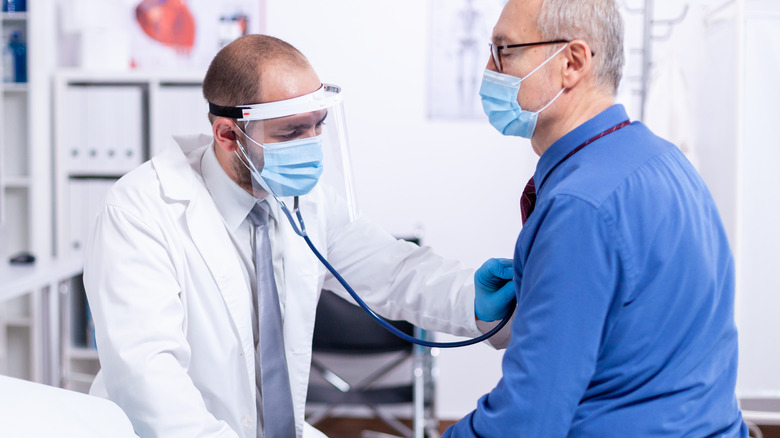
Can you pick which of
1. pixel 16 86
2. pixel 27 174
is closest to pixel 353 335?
pixel 27 174

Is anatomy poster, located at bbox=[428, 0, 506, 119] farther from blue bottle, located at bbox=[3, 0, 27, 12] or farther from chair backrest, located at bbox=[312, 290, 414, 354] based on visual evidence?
blue bottle, located at bbox=[3, 0, 27, 12]

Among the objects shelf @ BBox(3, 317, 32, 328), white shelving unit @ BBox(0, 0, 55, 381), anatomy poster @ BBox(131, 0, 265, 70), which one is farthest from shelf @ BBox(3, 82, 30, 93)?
shelf @ BBox(3, 317, 32, 328)

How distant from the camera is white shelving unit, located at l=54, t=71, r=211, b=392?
285 cm

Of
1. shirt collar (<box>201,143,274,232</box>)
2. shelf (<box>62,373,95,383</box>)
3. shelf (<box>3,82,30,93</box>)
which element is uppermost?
shelf (<box>3,82,30,93</box>)

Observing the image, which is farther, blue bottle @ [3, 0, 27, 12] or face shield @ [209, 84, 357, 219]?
blue bottle @ [3, 0, 27, 12]

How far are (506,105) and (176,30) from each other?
8.09 ft

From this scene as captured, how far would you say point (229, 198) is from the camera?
4.43 feet

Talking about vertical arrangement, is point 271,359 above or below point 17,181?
below

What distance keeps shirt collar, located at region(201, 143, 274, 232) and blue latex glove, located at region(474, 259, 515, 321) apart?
0.48m

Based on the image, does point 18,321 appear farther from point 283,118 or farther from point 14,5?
point 283,118

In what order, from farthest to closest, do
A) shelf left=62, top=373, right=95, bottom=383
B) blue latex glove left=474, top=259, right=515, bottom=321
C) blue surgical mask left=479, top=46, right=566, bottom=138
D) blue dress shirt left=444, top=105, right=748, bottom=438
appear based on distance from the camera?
shelf left=62, top=373, right=95, bottom=383, blue latex glove left=474, top=259, right=515, bottom=321, blue surgical mask left=479, top=46, right=566, bottom=138, blue dress shirt left=444, top=105, right=748, bottom=438

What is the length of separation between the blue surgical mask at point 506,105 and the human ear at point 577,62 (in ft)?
0.15

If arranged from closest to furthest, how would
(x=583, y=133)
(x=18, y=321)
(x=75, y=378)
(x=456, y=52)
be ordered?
(x=583, y=133) → (x=75, y=378) → (x=18, y=321) → (x=456, y=52)

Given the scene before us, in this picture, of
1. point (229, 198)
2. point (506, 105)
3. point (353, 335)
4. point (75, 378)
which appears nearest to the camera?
point (506, 105)
